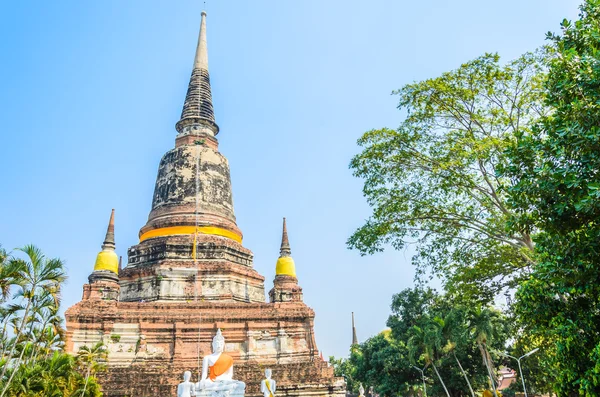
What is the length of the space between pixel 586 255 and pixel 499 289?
32.2 feet

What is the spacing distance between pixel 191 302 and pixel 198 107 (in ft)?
42.9

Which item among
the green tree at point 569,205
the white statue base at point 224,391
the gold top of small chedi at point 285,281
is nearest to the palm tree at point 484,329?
the gold top of small chedi at point 285,281

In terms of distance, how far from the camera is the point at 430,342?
27594mm

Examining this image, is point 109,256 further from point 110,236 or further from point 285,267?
point 285,267

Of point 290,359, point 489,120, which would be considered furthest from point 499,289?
point 290,359

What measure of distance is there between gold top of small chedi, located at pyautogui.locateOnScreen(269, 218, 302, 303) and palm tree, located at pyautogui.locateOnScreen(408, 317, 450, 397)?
361 inches

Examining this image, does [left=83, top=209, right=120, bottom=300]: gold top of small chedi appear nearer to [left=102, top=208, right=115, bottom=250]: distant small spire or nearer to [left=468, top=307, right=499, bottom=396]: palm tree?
[left=102, top=208, right=115, bottom=250]: distant small spire

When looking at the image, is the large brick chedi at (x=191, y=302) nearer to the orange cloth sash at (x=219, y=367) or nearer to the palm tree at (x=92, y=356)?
the palm tree at (x=92, y=356)

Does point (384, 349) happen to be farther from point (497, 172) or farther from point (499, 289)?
point (497, 172)

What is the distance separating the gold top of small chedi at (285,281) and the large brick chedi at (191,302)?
0.05 m

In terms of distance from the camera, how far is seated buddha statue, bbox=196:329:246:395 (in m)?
11.8

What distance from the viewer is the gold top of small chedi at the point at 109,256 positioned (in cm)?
2258

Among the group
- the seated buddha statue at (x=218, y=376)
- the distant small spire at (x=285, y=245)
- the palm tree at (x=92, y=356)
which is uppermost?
the distant small spire at (x=285, y=245)

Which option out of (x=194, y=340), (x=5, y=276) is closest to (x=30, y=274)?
(x=5, y=276)
